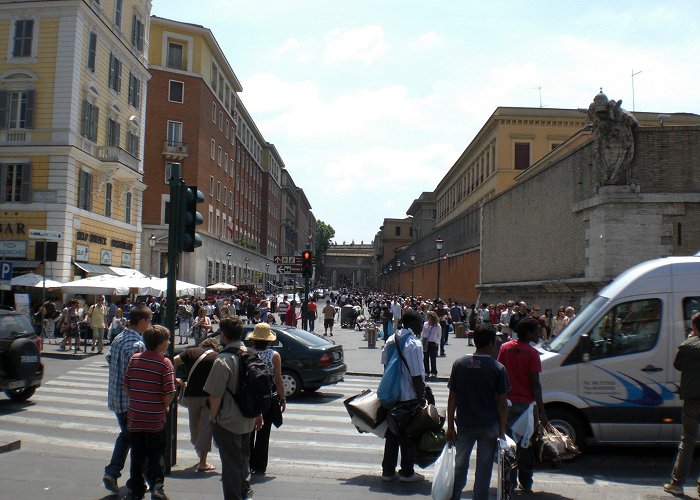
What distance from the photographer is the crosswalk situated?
328 inches

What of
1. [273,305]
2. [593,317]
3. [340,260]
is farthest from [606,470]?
[340,260]

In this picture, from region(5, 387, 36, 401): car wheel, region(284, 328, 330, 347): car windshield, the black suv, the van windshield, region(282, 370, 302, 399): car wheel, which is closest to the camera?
Answer: the van windshield

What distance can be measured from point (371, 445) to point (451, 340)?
2131 centimetres

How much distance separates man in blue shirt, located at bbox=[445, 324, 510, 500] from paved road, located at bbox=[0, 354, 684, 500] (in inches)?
48.2

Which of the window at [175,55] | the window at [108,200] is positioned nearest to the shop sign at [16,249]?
the window at [108,200]

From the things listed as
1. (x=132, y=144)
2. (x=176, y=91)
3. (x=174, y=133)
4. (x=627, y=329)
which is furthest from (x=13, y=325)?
(x=176, y=91)

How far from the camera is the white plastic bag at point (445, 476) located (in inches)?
228

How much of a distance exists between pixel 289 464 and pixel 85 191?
2935 centimetres

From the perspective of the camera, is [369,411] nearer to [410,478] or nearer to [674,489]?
[410,478]

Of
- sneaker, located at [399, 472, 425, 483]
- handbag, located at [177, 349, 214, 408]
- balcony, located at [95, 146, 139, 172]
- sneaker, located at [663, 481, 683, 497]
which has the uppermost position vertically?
balcony, located at [95, 146, 139, 172]

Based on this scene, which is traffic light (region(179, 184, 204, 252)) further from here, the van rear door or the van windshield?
the van rear door

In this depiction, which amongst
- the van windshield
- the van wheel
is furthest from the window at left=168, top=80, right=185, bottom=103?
the van wheel

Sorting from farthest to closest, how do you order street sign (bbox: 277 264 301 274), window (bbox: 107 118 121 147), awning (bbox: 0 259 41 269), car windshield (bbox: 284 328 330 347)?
window (bbox: 107 118 121 147) → awning (bbox: 0 259 41 269) → street sign (bbox: 277 264 301 274) → car windshield (bbox: 284 328 330 347)

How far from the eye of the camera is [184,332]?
89.6 ft
